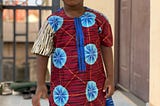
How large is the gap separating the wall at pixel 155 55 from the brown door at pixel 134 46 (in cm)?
42

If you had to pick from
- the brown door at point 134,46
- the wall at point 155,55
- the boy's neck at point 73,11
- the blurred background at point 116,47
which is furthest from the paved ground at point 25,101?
the boy's neck at point 73,11

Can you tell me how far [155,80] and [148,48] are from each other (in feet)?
1.96

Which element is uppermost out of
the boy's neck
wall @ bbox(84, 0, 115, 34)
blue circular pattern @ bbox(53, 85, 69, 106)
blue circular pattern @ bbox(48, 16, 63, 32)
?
wall @ bbox(84, 0, 115, 34)

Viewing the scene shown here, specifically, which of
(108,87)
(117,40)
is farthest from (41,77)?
(117,40)

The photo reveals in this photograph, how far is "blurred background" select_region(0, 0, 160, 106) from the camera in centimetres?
462

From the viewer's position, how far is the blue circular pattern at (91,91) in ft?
8.03

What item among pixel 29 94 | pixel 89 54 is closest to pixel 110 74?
pixel 89 54

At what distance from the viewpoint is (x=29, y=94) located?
20.3 ft

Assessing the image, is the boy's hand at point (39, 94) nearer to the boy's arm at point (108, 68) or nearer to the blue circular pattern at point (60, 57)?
the blue circular pattern at point (60, 57)

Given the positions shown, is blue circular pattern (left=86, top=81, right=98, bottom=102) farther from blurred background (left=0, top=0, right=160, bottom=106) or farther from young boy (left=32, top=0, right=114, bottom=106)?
blurred background (left=0, top=0, right=160, bottom=106)

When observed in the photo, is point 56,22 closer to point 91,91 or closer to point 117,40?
point 91,91

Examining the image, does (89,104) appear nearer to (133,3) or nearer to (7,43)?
(133,3)

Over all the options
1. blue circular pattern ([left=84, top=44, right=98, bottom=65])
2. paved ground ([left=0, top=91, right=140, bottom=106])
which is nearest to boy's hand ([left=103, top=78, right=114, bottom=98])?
blue circular pattern ([left=84, top=44, right=98, bottom=65])

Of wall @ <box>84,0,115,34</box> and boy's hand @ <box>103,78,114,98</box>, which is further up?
wall @ <box>84,0,115,34</box>
